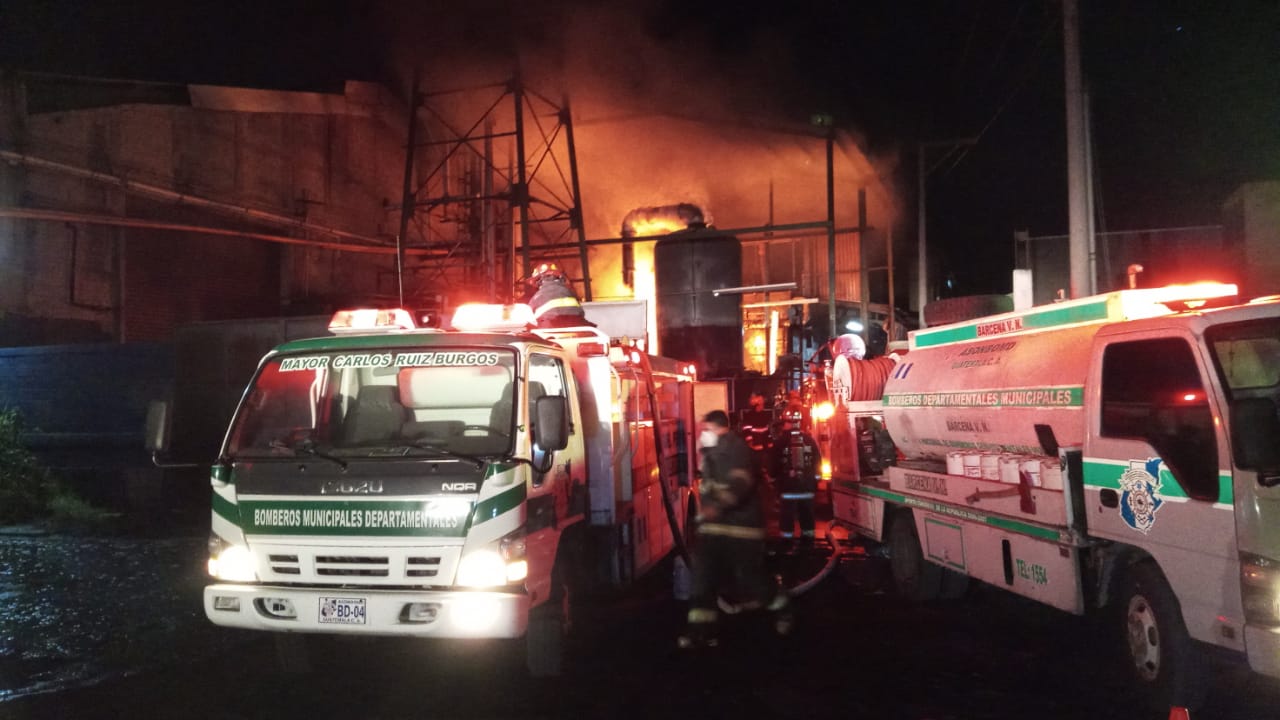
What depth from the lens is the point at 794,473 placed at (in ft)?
44.1

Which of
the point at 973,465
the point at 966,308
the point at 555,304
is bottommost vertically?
the point at 973,465

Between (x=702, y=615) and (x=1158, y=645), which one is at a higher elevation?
(x=1158, y=645)

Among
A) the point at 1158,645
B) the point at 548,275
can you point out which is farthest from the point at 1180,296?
the point at 548,275

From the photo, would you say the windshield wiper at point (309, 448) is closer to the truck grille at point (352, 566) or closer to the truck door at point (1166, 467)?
the truck grille at point (352, 566)

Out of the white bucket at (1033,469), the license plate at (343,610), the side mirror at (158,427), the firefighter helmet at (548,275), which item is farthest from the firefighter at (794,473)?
the side mirror at (158,427)

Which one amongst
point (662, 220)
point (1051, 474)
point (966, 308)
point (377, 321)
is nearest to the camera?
point (1051, 474)

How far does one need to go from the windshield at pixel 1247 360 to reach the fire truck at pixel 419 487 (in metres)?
3.63

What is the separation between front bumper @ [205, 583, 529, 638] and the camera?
495 centimetres

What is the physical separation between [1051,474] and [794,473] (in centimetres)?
749

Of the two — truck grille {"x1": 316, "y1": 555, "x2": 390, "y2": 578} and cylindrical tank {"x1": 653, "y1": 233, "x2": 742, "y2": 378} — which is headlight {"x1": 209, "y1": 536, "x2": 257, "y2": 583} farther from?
cylindrical tank {"x1": 653, "y1": 233, "x2": 742, "y2": 378}

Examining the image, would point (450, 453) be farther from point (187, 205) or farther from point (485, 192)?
point (187, 205)

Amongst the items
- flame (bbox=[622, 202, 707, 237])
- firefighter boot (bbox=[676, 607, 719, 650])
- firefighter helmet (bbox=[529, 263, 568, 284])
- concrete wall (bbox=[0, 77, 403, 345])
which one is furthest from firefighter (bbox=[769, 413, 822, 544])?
concrete wall (bbox=[0, 77, 403, 345])

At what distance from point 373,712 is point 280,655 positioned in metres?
1.10

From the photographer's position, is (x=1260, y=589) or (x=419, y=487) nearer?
(x=1260, y=589)
